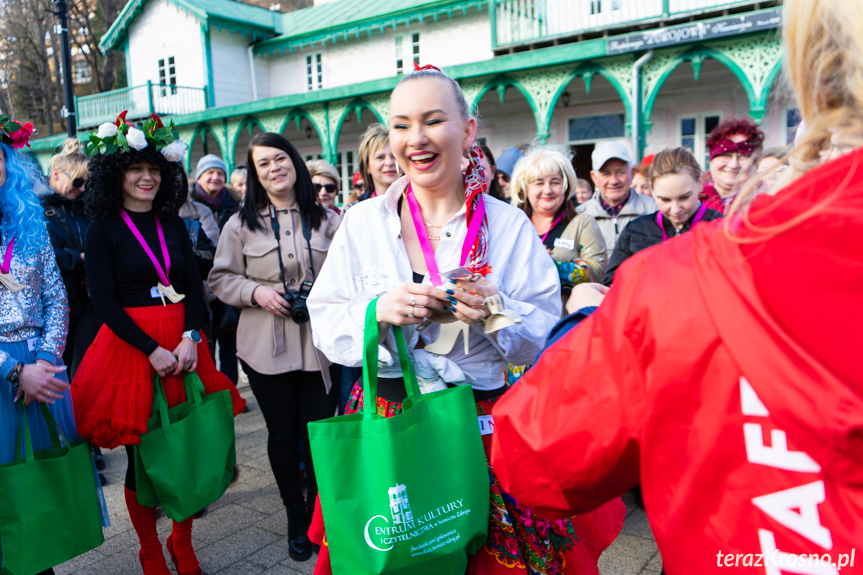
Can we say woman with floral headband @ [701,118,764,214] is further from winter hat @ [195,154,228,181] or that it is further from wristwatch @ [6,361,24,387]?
winter hat @ [195,154,228,181]

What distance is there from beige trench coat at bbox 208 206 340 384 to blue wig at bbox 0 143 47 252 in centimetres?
87

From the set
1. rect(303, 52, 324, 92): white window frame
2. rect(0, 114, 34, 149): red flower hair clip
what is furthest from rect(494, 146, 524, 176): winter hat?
rect(303, 52, 324, 92): white window frame

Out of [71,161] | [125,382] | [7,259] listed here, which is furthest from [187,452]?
[71,161]

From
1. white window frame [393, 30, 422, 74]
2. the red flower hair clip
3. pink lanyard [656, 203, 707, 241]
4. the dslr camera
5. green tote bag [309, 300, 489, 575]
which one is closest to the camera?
green tote bag [309, 300, 489, 575]

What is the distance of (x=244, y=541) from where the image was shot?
3.34m

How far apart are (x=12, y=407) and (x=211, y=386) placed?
0.84m

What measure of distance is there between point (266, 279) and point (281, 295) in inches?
7.5

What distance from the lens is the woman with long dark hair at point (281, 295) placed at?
10.4 feet

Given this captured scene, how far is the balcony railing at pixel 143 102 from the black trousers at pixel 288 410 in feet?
59.7

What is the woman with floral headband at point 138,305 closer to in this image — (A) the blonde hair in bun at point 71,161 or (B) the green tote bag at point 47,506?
(B) the green tote bag at point 47,506

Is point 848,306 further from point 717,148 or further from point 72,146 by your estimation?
point 72,146

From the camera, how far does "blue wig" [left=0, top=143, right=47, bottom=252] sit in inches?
103

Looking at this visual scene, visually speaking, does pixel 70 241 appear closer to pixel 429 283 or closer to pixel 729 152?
pixel 429 283

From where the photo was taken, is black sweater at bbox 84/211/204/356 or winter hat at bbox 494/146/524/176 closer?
black sweater at bbox 84/211/204/356
